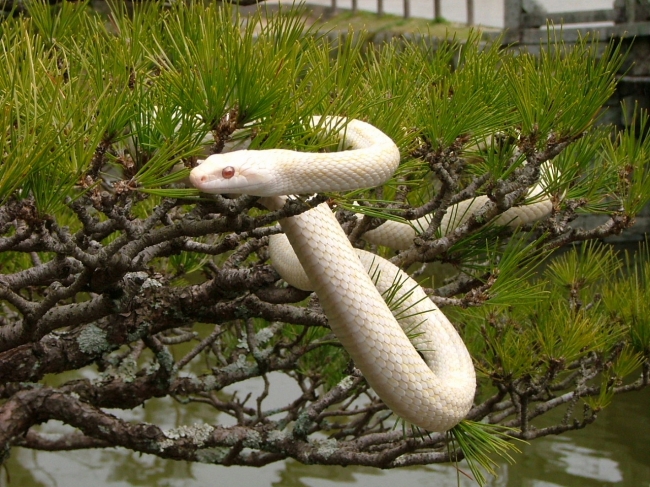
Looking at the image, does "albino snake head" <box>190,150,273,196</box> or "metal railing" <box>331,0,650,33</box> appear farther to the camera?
"metal railing" <box>331,0,650,33</box>

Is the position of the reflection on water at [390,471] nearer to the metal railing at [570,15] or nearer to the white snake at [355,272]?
the white snake at [355,272]

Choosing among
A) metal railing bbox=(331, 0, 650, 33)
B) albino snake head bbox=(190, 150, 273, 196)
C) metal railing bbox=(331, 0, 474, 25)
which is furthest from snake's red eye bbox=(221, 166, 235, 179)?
metal railing bbox=(331, 0, 474, 25)

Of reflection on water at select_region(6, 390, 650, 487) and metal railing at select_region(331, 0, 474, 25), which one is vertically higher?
metal railing at select_region(331, 0, 474, 25)

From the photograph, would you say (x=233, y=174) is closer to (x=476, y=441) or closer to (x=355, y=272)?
(x=355, y=272)

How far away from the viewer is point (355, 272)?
914mm

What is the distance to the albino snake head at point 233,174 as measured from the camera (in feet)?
2.25

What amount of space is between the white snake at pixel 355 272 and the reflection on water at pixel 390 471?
1181mm

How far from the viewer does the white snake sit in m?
0.72

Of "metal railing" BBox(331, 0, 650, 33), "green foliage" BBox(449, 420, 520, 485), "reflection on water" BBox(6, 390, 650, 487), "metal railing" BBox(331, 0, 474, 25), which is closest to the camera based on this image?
"green foliage" BBox(449, 420, 520, 485)

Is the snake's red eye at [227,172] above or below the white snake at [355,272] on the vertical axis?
above

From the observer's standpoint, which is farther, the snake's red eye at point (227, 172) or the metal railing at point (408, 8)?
the metal railing at point (408, 8)

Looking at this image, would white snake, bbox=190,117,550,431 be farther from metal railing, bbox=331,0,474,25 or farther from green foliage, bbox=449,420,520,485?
metal railing, bbox=331,0,474,25

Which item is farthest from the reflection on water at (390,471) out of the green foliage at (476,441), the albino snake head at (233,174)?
the albino snake head at (233,174)

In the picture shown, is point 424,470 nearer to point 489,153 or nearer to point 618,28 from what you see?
point 489,153
